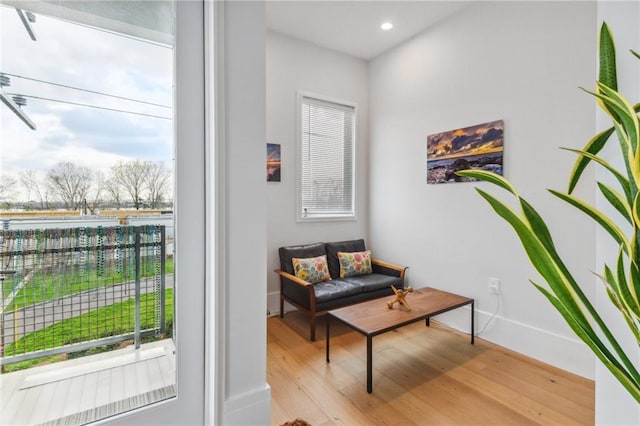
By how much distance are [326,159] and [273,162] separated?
75 centimetres

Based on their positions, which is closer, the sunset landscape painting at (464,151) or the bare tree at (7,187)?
the bare tree at (7,187)

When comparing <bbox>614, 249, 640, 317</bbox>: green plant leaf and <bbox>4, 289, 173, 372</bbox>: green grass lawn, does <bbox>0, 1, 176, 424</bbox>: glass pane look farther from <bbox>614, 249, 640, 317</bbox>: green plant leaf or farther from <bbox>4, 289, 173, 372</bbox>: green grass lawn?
<bbox>614, 249, 640, 317</bbox>: green plant leaf

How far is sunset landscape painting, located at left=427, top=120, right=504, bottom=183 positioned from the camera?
2.75 meters

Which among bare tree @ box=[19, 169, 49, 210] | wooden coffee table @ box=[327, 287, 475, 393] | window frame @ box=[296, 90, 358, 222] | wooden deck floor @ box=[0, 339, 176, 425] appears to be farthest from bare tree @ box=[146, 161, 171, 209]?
window frame @ box=[296, 90, 358, 222]

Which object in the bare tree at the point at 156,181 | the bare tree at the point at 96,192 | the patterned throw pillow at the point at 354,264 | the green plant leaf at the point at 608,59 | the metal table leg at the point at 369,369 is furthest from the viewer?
the patterned throw pillow at the point at 354,264

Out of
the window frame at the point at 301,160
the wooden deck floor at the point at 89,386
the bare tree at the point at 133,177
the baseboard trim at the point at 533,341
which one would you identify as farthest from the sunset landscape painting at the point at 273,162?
the baseboard trim at the point at 533,341

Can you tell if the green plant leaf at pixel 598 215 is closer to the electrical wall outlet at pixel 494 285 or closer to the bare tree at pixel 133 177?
the bare tree at pixel 133 177

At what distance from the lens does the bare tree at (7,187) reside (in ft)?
3.76

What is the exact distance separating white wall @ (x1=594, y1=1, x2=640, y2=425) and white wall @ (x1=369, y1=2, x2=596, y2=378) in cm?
151

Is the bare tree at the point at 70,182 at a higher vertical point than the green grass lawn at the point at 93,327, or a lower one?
higher

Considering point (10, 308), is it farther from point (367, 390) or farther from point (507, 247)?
point (507, 247)

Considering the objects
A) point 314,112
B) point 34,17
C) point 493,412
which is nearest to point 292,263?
point 314,112

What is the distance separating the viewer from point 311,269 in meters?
3.27

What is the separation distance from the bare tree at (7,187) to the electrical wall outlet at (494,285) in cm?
326
